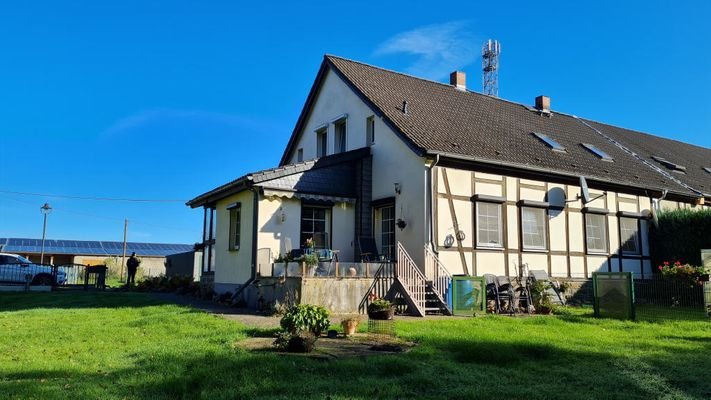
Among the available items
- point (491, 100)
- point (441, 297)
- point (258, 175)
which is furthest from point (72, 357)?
point (491, 100)

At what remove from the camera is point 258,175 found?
14.3 metres

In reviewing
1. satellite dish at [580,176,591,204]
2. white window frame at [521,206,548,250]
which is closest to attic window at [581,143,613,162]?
satellite dish at [580,176,591,204]

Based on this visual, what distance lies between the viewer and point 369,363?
22.8ft

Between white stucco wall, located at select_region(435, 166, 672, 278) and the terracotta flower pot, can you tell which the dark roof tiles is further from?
the terracotta flower pot

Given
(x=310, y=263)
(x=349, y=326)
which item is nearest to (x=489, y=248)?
(x=310, y=263)

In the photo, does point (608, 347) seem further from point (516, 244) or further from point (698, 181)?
point (698, 181)

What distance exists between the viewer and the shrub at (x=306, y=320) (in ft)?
27.9

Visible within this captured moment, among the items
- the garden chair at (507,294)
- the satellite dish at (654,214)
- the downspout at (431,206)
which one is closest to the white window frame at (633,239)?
the satellite dish at (654,214)

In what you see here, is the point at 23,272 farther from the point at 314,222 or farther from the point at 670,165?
the point at 670,165

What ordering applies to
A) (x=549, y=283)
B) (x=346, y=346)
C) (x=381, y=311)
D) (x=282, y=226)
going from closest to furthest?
(x=346, y=346) → (x=381, y=311) → (x=282, y=226) → (x=549, y=283)

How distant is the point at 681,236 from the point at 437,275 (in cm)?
989

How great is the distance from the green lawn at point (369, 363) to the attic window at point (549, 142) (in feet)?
27.1

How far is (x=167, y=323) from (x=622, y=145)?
20.4 meters

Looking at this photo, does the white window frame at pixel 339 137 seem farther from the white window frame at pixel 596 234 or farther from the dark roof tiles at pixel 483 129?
the white window frame at pixel 596 234
